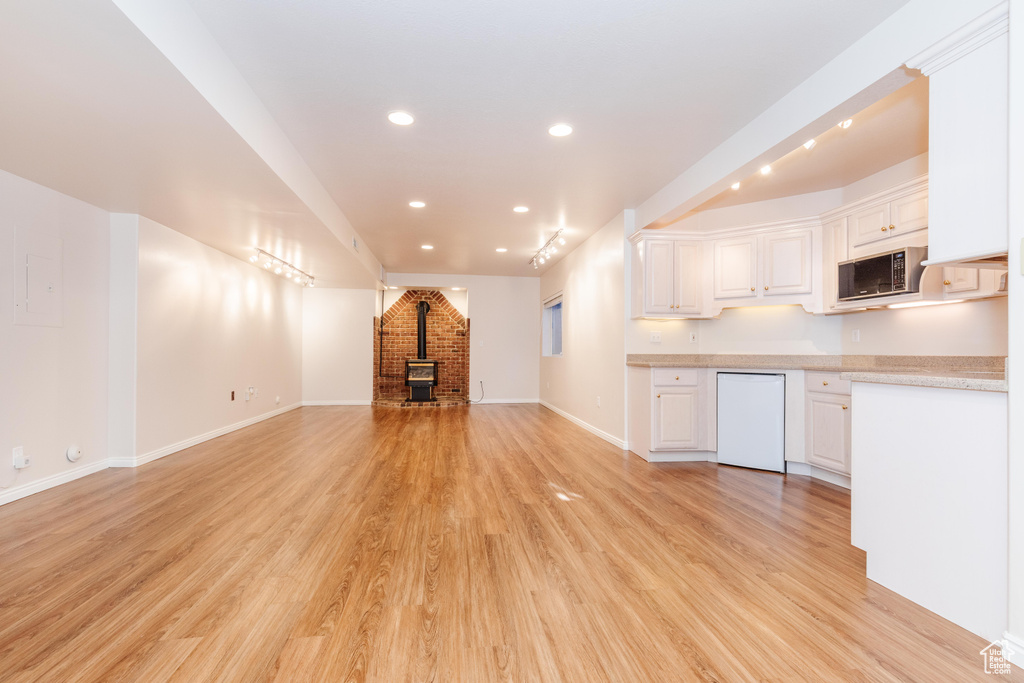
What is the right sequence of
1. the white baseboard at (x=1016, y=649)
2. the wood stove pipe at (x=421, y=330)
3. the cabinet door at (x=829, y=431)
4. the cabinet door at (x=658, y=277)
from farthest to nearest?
1. the wood stove pipe at (x=421, y=330)
2. the cabinet door at (x=658, y=277)
3. the cabinet door at (x=829, y=431)
4. the white baseboard at (x=1016, y=649)

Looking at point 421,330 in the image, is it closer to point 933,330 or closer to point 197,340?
point 197,340

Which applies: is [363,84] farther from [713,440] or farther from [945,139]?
[713,440]

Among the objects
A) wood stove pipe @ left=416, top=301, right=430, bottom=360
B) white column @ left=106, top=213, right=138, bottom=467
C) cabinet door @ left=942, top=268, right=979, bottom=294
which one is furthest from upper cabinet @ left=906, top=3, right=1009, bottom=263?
wood stove pipe @ left=416, top=301, right=430, bottom=360

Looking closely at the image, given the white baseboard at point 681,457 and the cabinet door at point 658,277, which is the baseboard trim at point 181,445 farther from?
the cabinet door at point 658,277

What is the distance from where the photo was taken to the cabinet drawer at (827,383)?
362 cm

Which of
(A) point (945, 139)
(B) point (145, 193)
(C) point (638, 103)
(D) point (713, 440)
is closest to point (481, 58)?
Result: (C) point (638, 103)

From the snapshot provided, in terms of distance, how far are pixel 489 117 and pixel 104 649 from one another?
10.1 ft

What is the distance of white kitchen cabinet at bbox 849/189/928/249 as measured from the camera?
3254 millimetres

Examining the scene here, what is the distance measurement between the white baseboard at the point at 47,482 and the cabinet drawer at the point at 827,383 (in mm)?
5722

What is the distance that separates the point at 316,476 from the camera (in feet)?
12.7

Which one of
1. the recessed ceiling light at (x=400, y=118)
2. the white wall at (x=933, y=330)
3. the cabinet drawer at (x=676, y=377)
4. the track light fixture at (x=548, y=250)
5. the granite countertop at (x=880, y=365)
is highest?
the recessed ceiling light at (x=400, y=118)

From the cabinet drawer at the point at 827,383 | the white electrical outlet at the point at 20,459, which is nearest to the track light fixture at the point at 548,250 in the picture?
the cabinet drawer at the point at 827,383

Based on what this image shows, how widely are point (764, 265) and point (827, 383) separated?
3.83 ft

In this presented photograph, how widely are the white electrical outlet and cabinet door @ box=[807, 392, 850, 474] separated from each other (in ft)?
18.6
